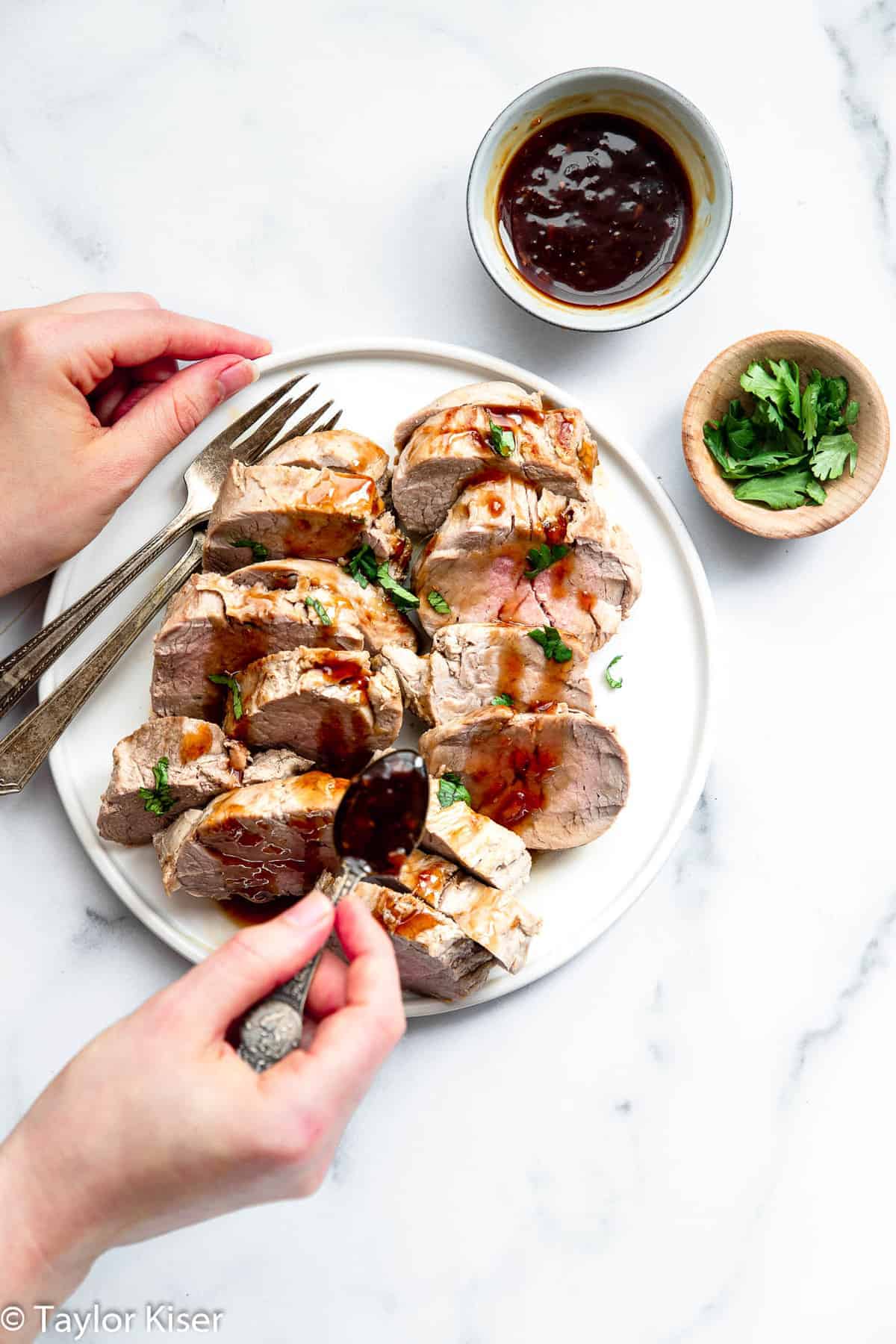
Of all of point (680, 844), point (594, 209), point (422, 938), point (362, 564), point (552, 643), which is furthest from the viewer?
point (680, 844)

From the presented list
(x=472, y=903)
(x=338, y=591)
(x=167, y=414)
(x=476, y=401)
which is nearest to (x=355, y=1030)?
(x=472, y=903)

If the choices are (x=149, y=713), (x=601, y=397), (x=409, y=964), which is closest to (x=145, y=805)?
(x=149, y=713)

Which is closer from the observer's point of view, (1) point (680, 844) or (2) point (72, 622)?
(2) point (72, 622)

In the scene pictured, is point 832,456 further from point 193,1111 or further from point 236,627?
point 193,1111

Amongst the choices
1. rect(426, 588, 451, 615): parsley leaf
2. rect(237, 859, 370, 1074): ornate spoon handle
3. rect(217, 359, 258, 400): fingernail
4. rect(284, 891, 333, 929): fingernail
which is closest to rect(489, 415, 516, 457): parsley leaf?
rect(426, 588, 451, 615): parsley leaf

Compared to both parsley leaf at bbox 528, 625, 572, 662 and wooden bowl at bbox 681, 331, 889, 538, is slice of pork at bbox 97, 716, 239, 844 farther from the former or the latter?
wooden bowl at bbox 681, 331, 889, 538

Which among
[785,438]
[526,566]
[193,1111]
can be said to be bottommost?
[193,1111]

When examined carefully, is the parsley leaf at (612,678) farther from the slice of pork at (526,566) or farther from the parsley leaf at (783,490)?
the parsley leaf at (783,490)
